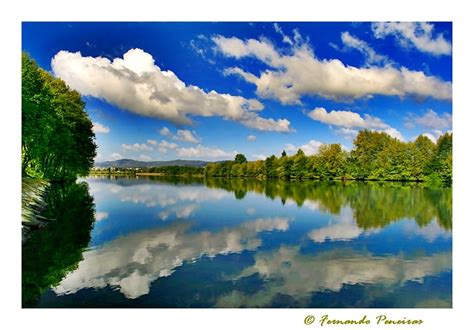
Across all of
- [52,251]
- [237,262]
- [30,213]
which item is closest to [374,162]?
[237,262]

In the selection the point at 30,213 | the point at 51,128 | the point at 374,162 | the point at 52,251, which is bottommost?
the point at 52,251

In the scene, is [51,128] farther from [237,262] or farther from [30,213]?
[237,262]

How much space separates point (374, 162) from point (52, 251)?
2525 inches

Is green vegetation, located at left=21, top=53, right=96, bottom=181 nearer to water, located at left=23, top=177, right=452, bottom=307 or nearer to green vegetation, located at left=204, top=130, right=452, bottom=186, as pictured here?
water, located at left=23, top=177, right=452, bottom=307

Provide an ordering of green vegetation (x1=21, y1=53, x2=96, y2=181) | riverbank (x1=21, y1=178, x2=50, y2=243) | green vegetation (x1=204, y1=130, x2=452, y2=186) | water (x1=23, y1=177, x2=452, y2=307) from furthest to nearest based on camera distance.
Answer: green vegetation (x1=204, y1=130, x2=452, y2=186) → green vegetation (x1=21, y1=53, x2=96, y2=181) → riverbank (x1=21, y1=178, x2=50, y2=243) → water (x1=23, y1=177, x2=452, y2=307)

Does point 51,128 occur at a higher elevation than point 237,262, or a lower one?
higher

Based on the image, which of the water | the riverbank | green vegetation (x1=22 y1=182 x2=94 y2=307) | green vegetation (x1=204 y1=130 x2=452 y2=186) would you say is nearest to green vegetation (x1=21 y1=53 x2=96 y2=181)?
the riverbank

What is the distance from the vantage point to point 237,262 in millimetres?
11023

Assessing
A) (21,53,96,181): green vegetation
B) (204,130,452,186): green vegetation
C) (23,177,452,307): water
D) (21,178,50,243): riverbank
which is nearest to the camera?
(23,177,452,307): water

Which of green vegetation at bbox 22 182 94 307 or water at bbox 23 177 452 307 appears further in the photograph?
green vegetation at bbox 22 182 94 307

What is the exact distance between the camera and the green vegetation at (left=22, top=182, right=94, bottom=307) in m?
8.66

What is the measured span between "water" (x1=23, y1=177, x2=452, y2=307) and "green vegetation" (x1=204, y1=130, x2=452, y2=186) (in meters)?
41.6
